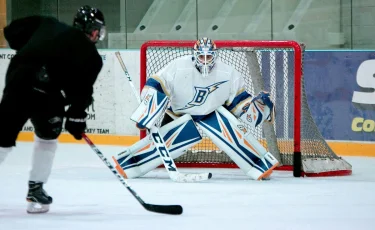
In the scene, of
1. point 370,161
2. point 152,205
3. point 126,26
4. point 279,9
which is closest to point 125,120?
point 126,26

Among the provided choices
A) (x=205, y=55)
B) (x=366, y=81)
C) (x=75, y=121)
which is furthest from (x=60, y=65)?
(x=366, y=81)

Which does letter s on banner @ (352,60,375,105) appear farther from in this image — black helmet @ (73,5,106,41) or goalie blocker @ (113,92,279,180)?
black helmet @ (73,5,106,41)

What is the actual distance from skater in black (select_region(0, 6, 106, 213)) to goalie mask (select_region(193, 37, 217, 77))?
1.84m

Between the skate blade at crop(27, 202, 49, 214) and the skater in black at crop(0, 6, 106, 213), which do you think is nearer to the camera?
the skater in black at crop(0, 6, 106, 213)

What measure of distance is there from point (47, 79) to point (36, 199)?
62 centimetres

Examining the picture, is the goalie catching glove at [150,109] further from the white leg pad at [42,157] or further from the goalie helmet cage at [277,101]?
the white leg pad at [42,157]

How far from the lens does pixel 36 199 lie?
192 inches

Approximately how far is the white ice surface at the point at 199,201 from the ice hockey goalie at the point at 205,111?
0.15 m

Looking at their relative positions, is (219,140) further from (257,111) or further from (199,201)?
(199,201)

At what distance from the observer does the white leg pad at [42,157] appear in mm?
4852

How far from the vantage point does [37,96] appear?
4.70m

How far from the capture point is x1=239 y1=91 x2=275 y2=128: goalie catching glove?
21.7ft

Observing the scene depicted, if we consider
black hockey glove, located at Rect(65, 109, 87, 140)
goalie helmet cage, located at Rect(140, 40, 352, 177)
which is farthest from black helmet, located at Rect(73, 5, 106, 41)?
goalie helmet cage, located at Rect(140, 40, 352, 177)

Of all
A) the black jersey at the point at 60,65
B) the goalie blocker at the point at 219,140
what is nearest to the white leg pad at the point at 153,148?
the goalie blocker at the point at 219,140
